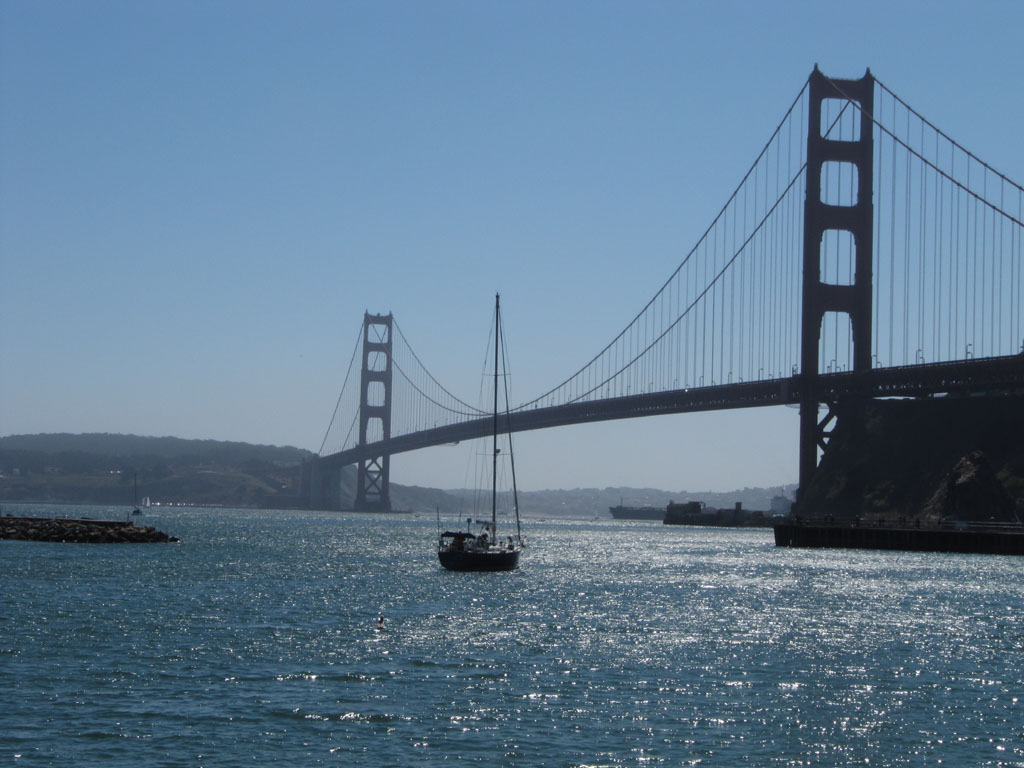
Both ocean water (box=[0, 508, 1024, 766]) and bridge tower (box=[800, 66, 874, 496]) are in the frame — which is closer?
ocean water (box=[0, 508, 1024, 766])

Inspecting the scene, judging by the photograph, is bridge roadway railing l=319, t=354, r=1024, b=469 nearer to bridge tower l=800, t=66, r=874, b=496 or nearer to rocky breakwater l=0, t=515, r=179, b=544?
bridge tower l=800, t=66, r=874, b=496

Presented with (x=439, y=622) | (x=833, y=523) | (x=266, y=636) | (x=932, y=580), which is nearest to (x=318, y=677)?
(x=266, y=636)

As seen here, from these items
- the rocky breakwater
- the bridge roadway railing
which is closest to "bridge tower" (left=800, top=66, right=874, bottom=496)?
the bridge roadway railing

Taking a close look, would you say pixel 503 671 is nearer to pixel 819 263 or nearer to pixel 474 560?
pixel 474 560

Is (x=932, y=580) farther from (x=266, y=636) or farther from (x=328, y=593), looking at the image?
(x=266, y=636)

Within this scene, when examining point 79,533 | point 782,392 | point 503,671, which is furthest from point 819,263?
point 503,671
